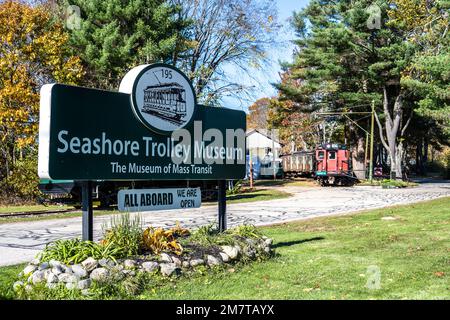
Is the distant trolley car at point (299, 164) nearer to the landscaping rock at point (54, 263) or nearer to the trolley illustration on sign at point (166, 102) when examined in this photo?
the trolley illustration on sign at point (166, 102)

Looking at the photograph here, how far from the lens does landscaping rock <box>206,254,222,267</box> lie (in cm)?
708

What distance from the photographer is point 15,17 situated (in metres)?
23.5

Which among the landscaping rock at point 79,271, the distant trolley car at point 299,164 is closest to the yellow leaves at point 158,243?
the landscaping rock at point 79,271

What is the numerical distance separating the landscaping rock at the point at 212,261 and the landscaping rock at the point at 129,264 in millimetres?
1179

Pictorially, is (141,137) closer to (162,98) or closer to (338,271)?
(162,98)

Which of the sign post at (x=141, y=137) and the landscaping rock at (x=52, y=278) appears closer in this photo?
the landscaping rock at (x=52, y=278)

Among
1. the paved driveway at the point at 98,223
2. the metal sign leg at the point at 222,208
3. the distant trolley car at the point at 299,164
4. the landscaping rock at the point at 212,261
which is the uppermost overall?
the distant trolley car at the point at 299,164

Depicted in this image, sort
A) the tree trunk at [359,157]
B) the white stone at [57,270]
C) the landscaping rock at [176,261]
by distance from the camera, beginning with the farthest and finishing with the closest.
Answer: the tree trunk at [359,157]
the landscaping rock at [176,261]
the white stone at [57,270]

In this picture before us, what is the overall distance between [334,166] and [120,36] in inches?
772

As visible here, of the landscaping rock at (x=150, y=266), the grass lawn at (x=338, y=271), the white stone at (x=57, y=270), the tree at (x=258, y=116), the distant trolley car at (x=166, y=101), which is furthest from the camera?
the tree at (x=258, y=116)

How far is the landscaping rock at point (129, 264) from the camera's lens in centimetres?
622

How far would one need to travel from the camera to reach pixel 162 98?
7.71m

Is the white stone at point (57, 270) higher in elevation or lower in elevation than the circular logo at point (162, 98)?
lower
